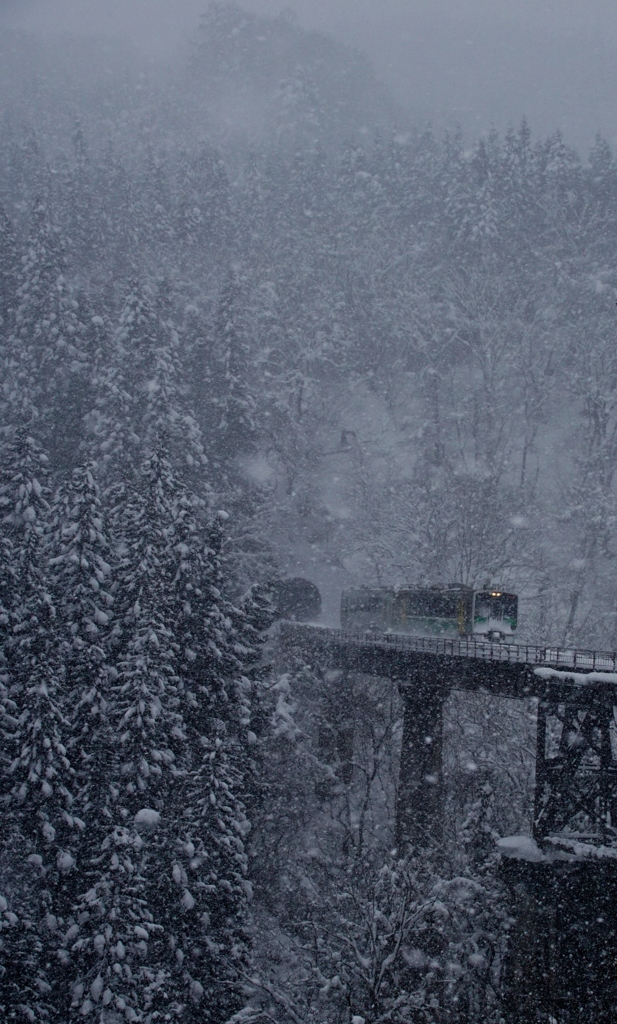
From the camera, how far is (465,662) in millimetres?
25984

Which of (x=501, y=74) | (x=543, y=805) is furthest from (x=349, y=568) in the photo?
(x=501, y=74)

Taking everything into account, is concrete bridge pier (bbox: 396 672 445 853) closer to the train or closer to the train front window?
the train

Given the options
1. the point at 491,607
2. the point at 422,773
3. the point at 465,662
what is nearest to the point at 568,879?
the point at 465,662

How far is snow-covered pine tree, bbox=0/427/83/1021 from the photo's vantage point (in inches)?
734

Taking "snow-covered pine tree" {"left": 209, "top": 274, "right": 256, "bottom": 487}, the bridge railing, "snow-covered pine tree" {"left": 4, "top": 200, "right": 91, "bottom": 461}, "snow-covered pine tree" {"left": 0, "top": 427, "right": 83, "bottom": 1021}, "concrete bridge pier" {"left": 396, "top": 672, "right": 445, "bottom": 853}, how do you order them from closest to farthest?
"snow-covered pine tree" {"left": 0, "top": 427, "right": 83, "bottom": 1021}, the bridge railing, "concrete bridge pier" {"left": 396, "top": 672, "right": 445, "bottom": 853}, "snow-covered pine tree" {"left": 4, "top": 200, "right": 91, "bottom": 461}, "snow-covered pine tree" {"left": 209, "top": 274, "right": 256, "bottom": 487}

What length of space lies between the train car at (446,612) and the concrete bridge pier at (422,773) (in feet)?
15.8

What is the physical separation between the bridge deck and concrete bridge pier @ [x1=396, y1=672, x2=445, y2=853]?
0.90 meters

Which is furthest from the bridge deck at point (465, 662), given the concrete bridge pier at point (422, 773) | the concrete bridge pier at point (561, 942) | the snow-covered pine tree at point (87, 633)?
the snow-covered pine tree at point (87, 633)

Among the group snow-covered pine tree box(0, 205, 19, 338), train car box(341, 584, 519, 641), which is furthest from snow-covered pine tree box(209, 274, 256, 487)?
snow-covered pine tree box(0, 205, 19, 338)

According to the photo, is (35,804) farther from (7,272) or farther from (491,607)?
(7,272)

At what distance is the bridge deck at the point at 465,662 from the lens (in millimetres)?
20641

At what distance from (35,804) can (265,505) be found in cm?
3096

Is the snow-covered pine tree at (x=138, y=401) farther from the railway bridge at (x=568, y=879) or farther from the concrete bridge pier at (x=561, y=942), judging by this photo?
the concrete bridge pier at (x=561, y=942)

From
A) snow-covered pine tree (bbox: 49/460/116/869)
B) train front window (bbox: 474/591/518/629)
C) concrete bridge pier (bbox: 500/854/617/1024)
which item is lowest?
concrete bridge pier (bbox: 500/854/617/1024)
